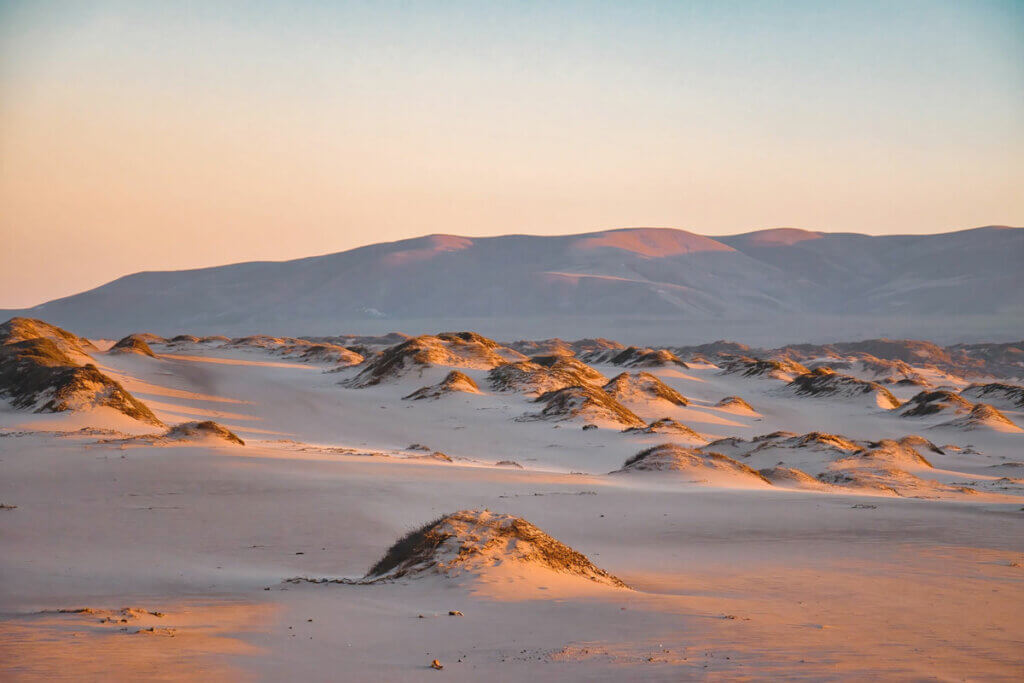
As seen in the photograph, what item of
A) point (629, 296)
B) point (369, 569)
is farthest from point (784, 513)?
point (629, 296)

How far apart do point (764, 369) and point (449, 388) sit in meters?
26.4

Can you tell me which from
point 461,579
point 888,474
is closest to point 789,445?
point 888,474

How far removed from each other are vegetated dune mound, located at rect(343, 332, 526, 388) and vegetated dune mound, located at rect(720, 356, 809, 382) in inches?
684

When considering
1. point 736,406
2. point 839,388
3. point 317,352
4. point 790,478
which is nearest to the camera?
point 790,478

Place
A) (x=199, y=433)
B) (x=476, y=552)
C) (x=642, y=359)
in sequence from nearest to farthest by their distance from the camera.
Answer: (x=476, y=552)
(x=199, y=433)
(x=642, y=359)

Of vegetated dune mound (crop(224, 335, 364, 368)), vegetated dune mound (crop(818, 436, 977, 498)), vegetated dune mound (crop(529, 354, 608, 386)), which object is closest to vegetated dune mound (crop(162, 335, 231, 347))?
vegetated dune mound (crop(224, 335, 364, 368))

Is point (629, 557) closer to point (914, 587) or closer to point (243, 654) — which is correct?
point (914, 587)

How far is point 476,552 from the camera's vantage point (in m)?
10.6

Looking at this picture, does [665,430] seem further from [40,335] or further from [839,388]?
[40,335]

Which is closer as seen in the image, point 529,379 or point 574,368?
point 529,379

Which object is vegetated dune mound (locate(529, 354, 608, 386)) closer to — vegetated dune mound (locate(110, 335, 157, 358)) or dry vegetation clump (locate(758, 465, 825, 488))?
vegetated dune mound (locate(110, 335, 157, 358))

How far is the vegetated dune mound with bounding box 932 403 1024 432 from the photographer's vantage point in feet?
124

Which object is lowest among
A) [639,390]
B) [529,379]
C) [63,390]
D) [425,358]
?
[639,390]

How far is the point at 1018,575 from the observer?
448 inches
